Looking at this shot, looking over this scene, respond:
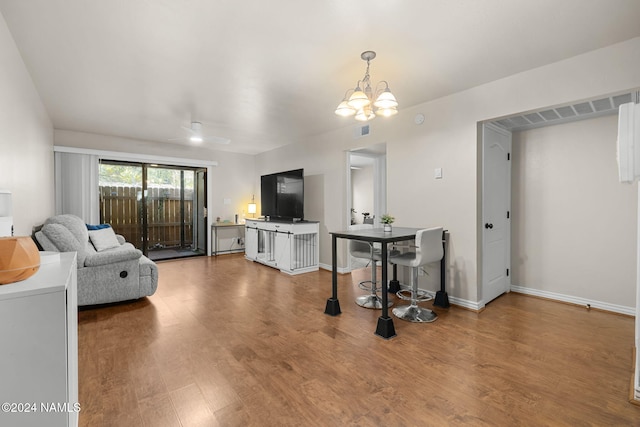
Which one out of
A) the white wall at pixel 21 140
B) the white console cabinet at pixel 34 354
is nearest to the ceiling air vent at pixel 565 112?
the white console cabinet at pixel 34 354

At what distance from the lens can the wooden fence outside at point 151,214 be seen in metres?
5.77

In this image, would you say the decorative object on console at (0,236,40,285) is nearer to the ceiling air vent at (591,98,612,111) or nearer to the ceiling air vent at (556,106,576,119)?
the ceiling air vent at (556,106,576,119)

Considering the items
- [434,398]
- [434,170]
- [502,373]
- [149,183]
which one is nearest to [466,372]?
[502,373]

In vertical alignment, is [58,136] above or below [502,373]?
above

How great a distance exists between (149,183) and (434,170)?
559 cm

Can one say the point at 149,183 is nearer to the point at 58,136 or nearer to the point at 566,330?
the point at 58,136

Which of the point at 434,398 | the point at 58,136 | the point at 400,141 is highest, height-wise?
the point at 58,136

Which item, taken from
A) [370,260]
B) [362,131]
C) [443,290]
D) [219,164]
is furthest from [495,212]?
[219,164]

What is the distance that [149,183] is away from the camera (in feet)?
20.1

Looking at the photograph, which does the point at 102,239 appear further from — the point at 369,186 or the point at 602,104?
the point at 602,104

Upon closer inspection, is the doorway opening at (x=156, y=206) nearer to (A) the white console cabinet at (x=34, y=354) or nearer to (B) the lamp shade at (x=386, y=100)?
(B) the lamp shade at (x=386, y=100)

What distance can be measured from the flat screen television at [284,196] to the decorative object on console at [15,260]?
4153 millimetres

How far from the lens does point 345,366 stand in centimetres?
211

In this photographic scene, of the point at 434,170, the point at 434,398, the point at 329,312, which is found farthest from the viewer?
the point at 434,170
